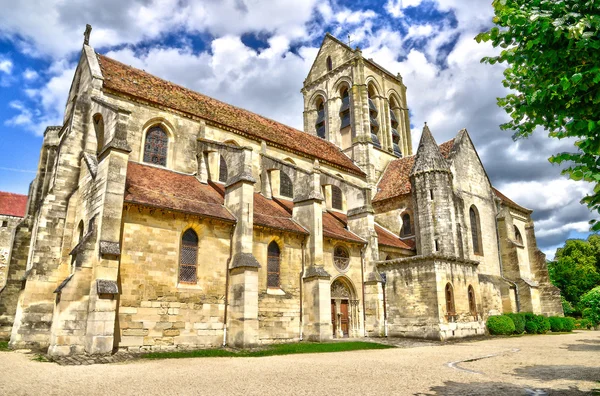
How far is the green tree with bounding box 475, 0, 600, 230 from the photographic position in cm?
534

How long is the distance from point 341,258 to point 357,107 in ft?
53.1

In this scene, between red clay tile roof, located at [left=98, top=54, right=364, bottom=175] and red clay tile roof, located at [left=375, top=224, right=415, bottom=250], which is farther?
red clay tile roof, located at [left=375, top=224, right=415, bottom=250]

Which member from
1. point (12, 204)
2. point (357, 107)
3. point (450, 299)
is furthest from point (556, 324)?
point (12, 204)

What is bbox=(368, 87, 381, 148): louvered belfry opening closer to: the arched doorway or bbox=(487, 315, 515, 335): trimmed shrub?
the arched doorway

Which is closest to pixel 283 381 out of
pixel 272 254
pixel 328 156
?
pixel 272 254

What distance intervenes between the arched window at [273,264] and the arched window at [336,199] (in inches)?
326

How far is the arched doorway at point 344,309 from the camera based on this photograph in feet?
66.2

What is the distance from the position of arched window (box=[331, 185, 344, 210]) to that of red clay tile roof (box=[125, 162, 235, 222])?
30.1 ft

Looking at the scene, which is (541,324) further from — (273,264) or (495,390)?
(495,390)

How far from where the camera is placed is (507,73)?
7602mm

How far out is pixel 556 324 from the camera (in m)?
26.2

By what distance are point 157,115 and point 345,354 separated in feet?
44.0

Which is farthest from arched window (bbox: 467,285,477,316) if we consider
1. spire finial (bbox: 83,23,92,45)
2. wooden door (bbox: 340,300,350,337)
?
spire finial (bbox: 83,23,92,45)

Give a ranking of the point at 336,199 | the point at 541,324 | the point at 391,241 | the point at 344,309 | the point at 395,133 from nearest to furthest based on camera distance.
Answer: the point at 344,309 → the point at 391,241 → the point at 541,324 → the point at 336,199 → the point at 395,133
